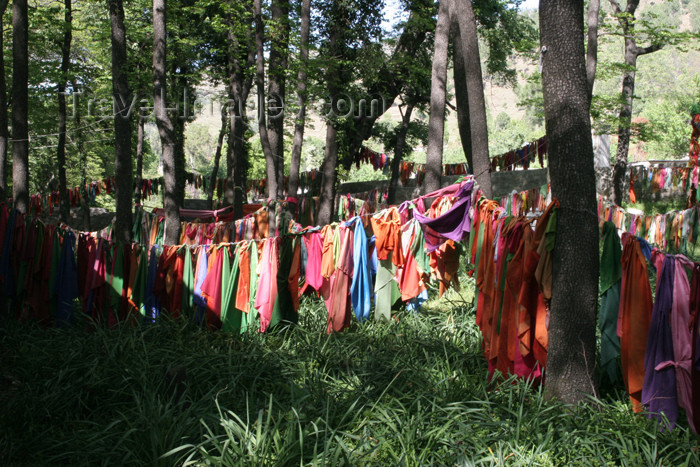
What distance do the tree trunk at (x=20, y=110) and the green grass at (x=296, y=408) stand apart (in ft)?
12.9

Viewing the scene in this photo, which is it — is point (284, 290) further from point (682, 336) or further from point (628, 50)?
point (628, 50)

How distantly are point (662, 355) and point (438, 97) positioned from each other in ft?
26.0

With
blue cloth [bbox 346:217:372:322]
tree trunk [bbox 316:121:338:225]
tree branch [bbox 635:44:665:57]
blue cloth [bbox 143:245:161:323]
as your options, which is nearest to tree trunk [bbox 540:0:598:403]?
blue cloth [bbox 346:217:372:322]

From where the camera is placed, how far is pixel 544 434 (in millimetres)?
4258

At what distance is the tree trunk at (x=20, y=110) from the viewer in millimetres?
9828

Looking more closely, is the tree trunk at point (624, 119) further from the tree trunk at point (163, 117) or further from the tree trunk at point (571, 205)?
the tree trunk at point (571, 205)

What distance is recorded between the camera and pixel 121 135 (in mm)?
11070

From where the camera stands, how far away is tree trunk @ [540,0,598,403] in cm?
463

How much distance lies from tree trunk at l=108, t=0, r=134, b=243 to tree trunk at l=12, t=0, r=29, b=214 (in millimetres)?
1470

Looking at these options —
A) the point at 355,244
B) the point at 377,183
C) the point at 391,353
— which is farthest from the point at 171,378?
the point at 377,183

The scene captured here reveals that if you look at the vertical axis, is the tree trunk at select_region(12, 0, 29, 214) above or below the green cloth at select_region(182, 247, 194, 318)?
above

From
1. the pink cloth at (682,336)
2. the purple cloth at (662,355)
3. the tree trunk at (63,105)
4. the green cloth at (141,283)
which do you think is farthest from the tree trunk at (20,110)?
the pink cloth at (682,336)

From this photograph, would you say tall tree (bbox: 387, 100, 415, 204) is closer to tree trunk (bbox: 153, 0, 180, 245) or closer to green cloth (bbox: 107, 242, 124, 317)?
tree trunk (bbox: 153, 0, 180, 245)

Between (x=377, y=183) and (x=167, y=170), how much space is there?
16.1m
